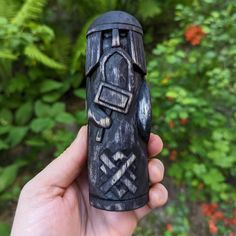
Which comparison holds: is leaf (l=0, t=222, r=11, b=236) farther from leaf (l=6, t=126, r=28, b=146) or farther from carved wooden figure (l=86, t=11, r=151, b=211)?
carved wooden figure (l=86, t=11, r=151, b=211)

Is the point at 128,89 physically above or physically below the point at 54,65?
below

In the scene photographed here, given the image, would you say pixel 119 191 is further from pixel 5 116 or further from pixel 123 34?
pixel 5 116

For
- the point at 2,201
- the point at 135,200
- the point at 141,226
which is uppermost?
the point at 135,200

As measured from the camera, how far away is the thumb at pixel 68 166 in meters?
1.26

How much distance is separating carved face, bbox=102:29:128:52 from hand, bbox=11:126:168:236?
34 cm

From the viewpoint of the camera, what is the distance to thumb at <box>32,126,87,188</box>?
1.26 m

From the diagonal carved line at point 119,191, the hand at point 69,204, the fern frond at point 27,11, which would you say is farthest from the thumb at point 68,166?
the fern frond at point 27,11

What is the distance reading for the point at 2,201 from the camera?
2.09 meters

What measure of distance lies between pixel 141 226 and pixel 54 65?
1153 millimetres

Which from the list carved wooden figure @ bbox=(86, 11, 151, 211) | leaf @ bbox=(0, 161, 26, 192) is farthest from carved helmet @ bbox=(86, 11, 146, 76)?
leaf @ bbox=(0, 161, 26, 192)

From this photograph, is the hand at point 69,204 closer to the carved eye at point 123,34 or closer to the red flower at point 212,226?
the carved eye at point 123,34

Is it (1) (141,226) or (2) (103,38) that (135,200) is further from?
(1) (141,226)

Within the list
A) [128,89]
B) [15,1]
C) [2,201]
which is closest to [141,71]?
[128,89]

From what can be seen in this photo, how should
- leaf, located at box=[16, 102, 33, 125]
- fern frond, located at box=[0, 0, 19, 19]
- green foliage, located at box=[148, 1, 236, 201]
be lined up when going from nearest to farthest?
green foliage, located at box=[148, 1, 236, 201]
leaf, located at box=[16, 102, 33, 125]
fern frond, located at box=[0, 0, 19, 19]
